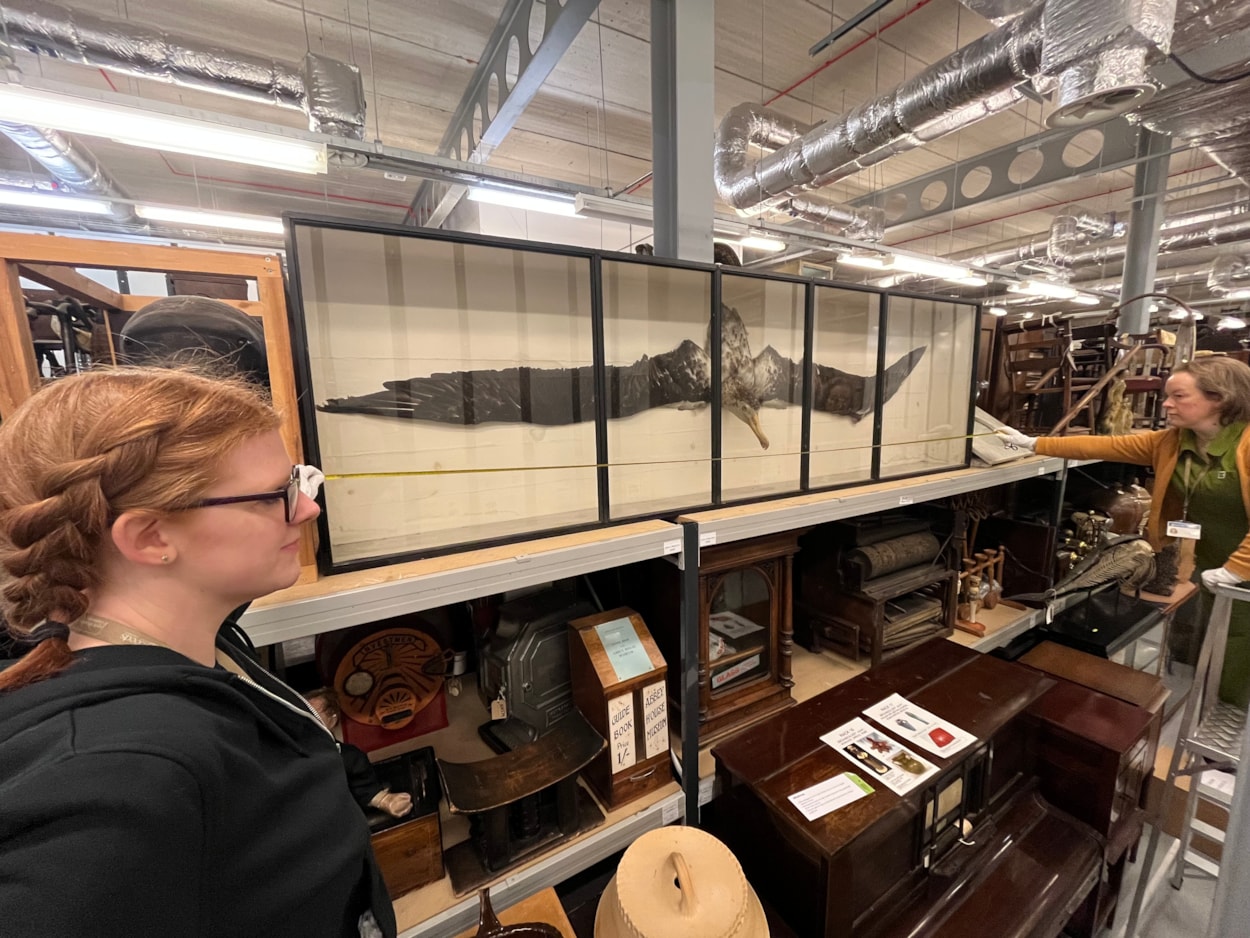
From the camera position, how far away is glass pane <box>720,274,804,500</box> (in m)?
1.41

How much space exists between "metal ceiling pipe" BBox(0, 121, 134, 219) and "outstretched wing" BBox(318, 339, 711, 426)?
7.31ft

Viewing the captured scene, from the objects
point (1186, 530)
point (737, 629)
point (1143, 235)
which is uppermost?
point (1143, 235)

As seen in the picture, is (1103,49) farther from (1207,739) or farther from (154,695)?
(154,695)

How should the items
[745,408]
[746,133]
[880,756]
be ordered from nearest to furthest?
[880,756] → [745,408] → [746,133]

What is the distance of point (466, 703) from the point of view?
143cm

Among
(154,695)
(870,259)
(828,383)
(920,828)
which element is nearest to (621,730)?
(920,828)

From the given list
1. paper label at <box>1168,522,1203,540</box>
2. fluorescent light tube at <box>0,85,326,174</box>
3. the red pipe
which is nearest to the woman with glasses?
fluorescent light tube at <box>0,85,326,174</box>

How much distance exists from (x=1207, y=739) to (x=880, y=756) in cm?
94

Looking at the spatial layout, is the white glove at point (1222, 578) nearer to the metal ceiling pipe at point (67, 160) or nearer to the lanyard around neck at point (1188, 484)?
the lanyard around neck at point (1188, 484)

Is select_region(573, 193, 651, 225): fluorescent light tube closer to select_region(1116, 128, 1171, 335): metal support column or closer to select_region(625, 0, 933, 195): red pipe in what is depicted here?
select_region(625, 0, 933, 195): red pipe

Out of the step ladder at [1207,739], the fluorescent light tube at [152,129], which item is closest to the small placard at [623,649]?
the step ladder at [1207,739]

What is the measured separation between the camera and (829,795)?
109 cm

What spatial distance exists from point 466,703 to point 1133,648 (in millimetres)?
3088

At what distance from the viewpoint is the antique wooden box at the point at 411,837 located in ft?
2.97
